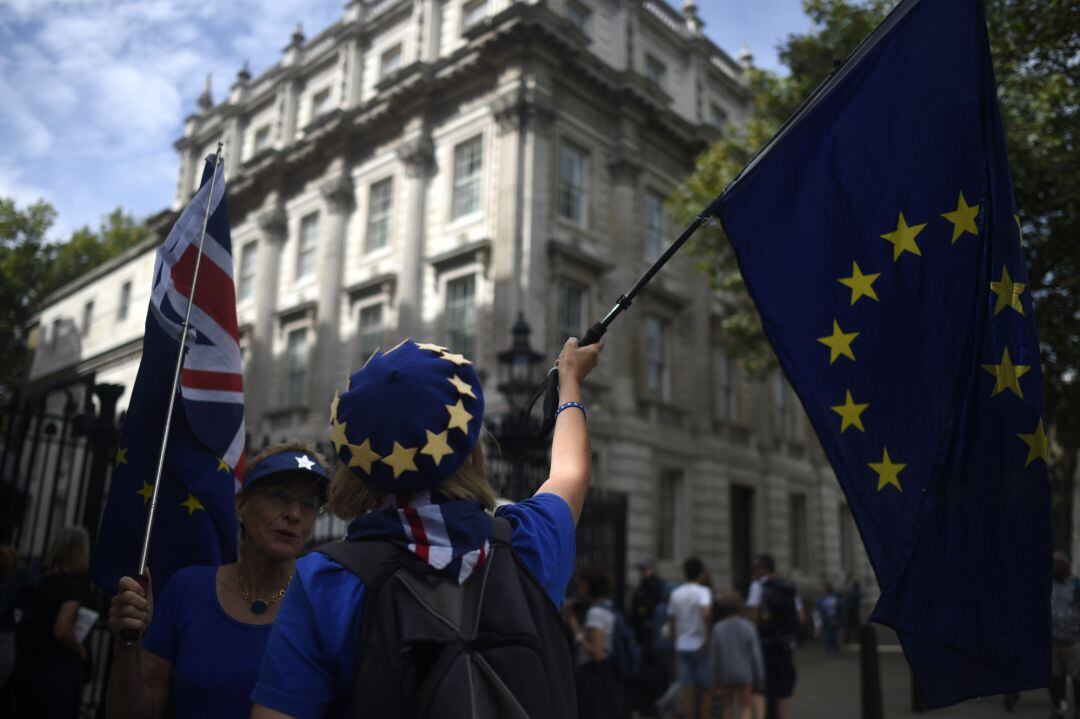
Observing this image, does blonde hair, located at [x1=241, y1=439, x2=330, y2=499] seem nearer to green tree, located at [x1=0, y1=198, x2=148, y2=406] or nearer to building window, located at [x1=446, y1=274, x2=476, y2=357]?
building window, located at [x1=446, y1=274, x2=476, y2=357]

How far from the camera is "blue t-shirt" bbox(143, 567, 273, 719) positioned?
8.40ft

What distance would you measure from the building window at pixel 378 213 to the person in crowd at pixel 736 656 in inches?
648

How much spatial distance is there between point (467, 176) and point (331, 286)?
5381 millimetres

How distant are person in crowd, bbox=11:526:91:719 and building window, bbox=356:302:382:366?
57.0 ft

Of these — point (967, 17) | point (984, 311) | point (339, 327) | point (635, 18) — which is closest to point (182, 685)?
point (984, 311)

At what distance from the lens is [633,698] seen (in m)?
8.99

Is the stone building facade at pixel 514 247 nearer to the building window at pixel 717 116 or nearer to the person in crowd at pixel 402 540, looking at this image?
the building window at pixel 717 116

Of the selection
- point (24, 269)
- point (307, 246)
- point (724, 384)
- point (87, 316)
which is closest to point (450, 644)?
point (724, 384)

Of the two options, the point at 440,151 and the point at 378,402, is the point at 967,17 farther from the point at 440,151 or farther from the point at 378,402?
the point at 440,151

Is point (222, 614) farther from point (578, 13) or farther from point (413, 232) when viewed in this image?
point (578, 13)

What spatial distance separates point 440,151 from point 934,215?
1975cm

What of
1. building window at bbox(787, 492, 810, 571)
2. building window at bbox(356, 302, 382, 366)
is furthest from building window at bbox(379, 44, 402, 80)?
building window at bbox(787, 492, 810, 571)

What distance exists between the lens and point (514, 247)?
19141 mm

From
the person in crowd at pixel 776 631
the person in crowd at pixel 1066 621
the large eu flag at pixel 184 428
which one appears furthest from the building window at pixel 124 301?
the person in crowd at pixel 1066 621
